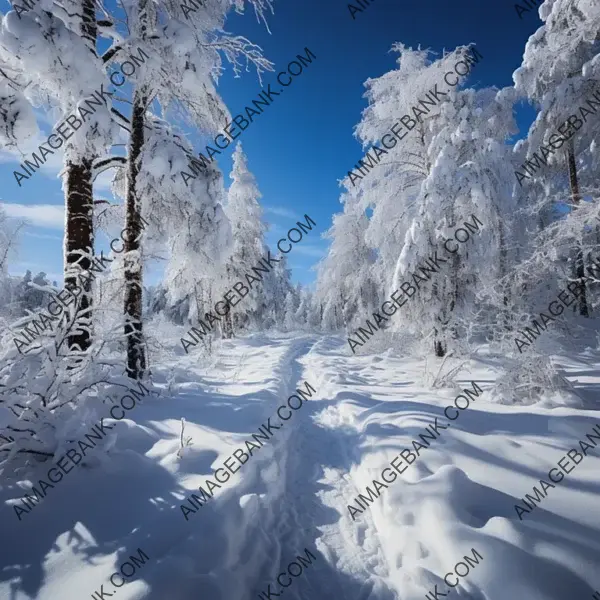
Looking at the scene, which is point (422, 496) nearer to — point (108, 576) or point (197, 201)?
point (108, 576)

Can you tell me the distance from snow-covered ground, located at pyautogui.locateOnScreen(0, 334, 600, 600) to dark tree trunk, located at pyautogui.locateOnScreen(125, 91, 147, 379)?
1.80 meters

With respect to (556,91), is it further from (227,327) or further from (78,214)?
(227,327)

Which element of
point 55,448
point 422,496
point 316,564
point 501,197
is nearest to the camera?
point 316,564

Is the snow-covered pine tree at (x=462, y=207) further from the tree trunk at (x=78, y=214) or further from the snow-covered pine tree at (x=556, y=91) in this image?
the tree trunk at (x=78, y=214)

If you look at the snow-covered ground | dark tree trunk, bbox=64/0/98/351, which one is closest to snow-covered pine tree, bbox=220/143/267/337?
dark tree trunk, bbox=64/0/98/351

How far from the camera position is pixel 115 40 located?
5910 millimetres

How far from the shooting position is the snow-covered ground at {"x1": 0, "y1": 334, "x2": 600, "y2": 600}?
6.63ft

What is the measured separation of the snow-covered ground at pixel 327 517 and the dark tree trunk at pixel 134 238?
1.80 m

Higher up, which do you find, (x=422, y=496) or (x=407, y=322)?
(x=407, y=322)

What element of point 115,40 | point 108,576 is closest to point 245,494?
point 108,576

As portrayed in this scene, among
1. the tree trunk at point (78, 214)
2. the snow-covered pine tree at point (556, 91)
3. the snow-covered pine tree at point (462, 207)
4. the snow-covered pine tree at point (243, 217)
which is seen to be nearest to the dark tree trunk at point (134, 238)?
the tree trunk at point (78, 214)

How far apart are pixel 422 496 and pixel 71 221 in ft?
20.6

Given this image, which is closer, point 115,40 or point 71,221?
point 71,221

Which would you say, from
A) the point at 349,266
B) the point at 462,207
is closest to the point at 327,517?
the point at 462,207
